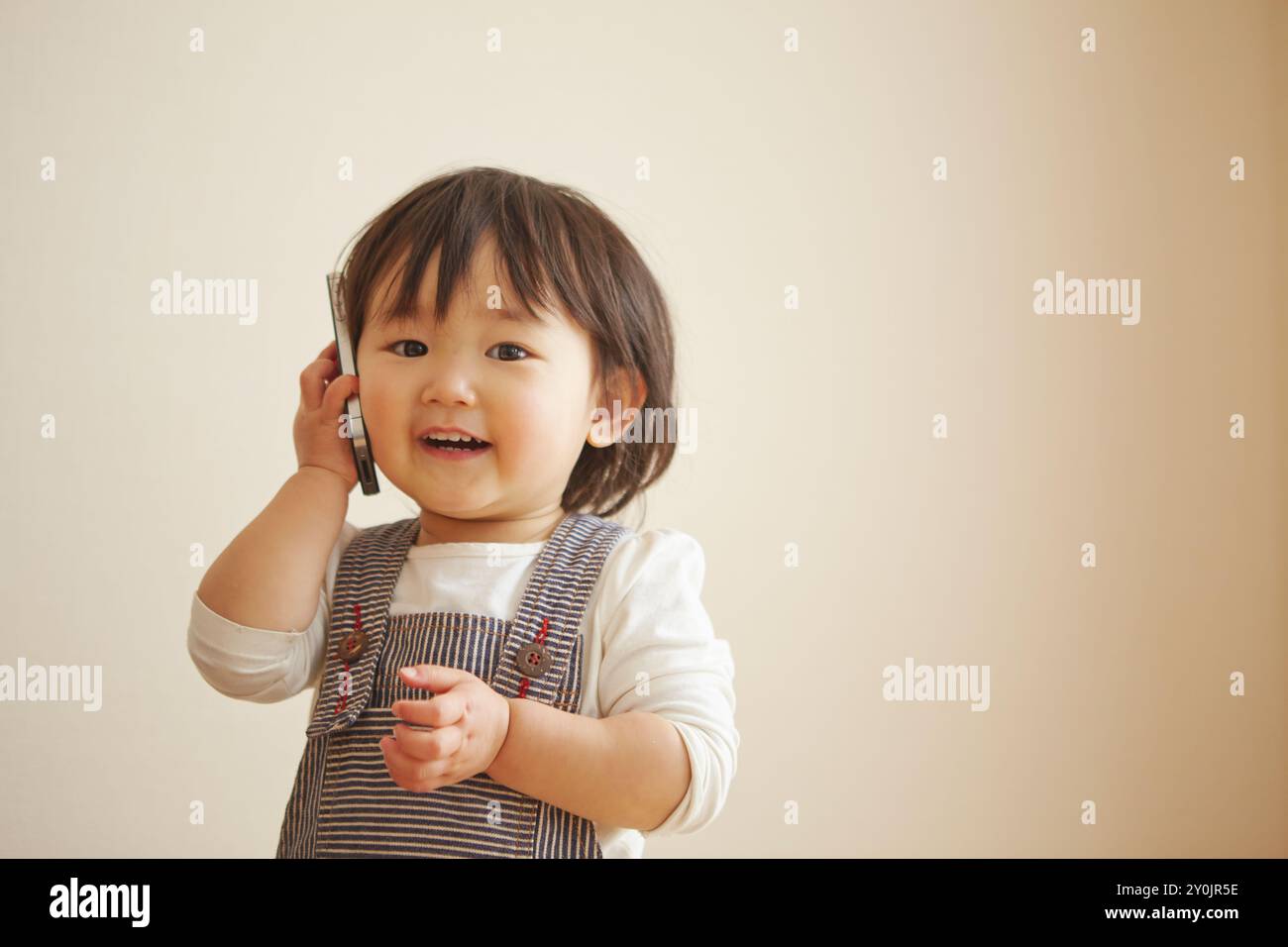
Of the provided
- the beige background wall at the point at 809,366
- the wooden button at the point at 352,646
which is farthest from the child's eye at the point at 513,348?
the beige background wall at the point at 809,366

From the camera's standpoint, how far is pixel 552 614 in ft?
2.57

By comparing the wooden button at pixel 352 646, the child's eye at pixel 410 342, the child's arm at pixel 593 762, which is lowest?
the child's arm at pixel 593 762

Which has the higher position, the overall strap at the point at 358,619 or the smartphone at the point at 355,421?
the smartphone at the point at 355,421

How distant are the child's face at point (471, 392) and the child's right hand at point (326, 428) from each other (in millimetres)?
21

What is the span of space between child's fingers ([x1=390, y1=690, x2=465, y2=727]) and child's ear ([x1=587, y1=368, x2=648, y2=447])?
295 millimetres

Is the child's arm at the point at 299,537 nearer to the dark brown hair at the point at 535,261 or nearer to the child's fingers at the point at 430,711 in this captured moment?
the dark brown hair at the point at 535,261

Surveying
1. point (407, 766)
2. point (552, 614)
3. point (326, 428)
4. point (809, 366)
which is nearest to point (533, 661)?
point (552, 614)

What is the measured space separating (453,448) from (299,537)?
12cm

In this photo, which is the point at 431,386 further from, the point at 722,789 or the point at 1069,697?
the point at 1069,697

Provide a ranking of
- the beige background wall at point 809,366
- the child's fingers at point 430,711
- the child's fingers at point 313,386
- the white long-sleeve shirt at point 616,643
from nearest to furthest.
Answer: the child's fingers at point 430,711
the white long-sleeve shirt at point 616,643
the child's fingers at point 313,386
the beige background wall at point 809,366

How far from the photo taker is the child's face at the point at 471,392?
785 millimetres

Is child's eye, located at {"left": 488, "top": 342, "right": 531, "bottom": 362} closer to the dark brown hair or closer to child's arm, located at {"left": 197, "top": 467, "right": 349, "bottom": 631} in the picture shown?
the dark brown hair

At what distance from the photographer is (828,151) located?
1668 millimetres

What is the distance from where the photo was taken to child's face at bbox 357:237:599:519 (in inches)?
30.9
